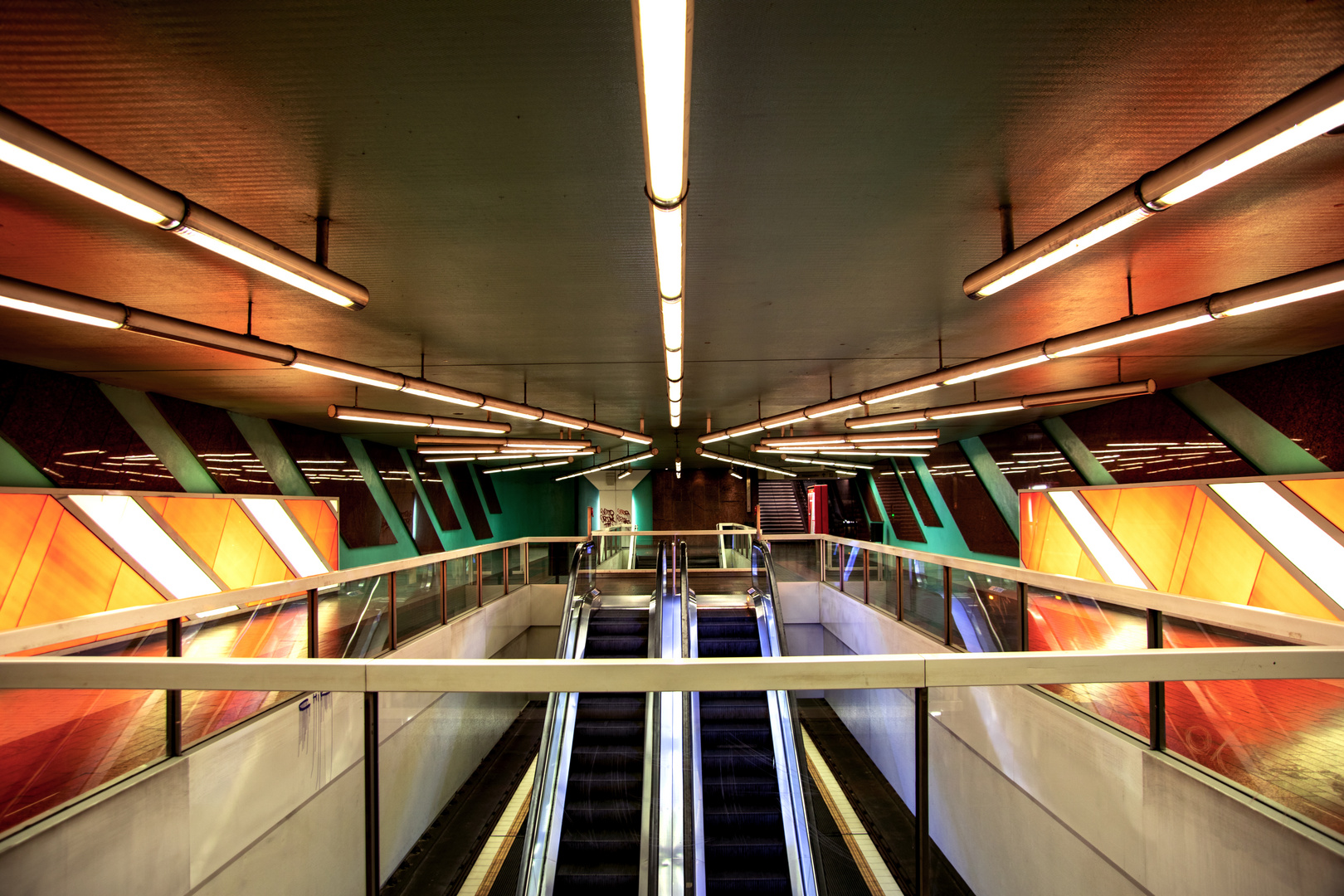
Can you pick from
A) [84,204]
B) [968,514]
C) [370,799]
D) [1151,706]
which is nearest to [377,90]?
[84,204]

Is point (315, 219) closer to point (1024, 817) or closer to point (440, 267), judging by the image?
point (440, 267)

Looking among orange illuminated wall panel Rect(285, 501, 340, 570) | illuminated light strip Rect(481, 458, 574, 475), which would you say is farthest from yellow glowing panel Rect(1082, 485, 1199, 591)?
orange illuminated wall panel Rect(285, 501, 340, 570)

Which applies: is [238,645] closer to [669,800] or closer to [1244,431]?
[669,800]

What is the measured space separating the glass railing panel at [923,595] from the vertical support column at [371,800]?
15.5ft

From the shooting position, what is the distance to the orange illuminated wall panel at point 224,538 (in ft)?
27.3

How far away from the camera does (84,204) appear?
3.37 meters

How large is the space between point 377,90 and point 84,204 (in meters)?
2.31

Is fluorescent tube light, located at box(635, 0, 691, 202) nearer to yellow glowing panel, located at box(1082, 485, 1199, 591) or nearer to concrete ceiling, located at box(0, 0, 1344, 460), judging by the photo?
concrete ceiling, located at box(0, 0, 1344, 460)

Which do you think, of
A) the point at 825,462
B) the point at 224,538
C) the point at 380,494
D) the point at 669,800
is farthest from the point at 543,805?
the point at 825,462

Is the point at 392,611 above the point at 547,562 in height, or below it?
above

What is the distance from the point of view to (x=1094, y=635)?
4492mm

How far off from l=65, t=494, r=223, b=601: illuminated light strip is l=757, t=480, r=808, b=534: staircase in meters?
22.1

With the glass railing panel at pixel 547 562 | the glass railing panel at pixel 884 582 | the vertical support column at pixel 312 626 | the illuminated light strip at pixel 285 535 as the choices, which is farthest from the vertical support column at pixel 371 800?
the illuminated light strip at pixel 285 535

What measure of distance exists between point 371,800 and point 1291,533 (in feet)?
31.8
